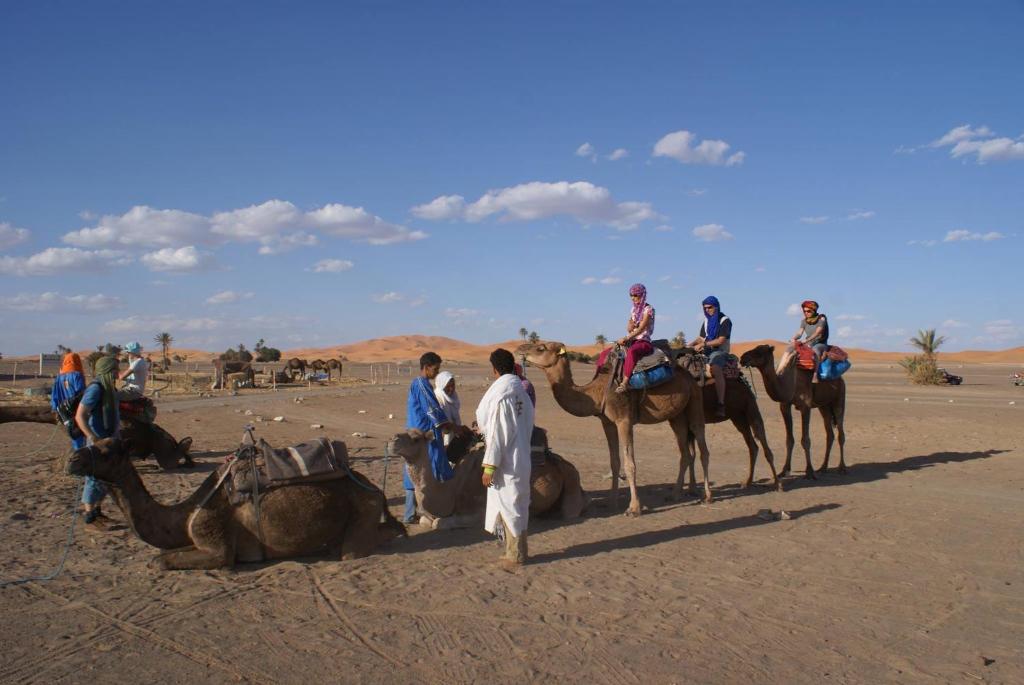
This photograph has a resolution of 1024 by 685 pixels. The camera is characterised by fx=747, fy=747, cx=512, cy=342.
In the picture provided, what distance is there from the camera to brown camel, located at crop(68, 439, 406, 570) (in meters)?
6.62

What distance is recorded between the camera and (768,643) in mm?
5395

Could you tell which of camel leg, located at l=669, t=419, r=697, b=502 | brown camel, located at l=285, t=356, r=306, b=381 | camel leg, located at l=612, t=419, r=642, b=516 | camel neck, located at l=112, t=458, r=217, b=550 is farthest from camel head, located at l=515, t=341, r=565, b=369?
brown camel, located at l=285, t=356, r=306, b=381

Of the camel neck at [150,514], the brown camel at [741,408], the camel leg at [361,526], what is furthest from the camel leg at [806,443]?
the camel neck at [150,514]

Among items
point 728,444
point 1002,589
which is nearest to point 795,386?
point 728,444

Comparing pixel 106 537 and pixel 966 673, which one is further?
pixel 106 537

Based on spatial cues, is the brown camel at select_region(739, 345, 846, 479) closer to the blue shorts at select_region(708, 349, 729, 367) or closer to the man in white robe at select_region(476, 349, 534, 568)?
the blue shorts at select_region(708, 349, 729, 367)

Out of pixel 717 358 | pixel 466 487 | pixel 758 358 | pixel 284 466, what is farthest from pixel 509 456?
pixel 758 358

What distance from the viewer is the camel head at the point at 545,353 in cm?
988

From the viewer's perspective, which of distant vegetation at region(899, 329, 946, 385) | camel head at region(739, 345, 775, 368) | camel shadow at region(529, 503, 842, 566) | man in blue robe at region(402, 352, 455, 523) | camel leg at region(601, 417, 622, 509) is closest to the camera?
camel shadow at region(529, 503, 842, 566)

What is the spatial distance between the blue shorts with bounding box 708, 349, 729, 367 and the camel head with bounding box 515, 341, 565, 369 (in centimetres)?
281

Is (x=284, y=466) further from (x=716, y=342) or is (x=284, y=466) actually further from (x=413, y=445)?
(x=716, y=342)

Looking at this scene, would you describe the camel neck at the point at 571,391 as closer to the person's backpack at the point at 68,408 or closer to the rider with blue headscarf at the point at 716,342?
the rider with blue headscarf at the point at 716,342

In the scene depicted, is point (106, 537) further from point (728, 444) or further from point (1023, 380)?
point (1023, 380)

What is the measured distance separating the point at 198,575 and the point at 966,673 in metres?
6.04
